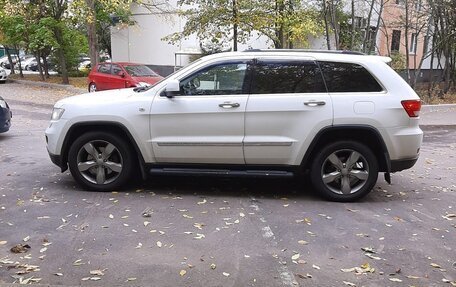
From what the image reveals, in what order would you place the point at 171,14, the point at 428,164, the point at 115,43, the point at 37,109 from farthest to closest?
the point at 115,43
the point at 171,14
the point at 37,109
the point at 428,164

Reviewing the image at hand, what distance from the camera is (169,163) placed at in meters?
5.86

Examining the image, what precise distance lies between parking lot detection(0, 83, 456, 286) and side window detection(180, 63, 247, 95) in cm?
132

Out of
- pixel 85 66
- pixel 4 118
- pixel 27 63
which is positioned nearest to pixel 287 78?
pixel 4 118

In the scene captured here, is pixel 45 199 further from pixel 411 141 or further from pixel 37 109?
pixel 37 109

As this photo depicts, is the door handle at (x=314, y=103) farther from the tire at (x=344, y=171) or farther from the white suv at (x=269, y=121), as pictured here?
the tire at (x=344, y=171)

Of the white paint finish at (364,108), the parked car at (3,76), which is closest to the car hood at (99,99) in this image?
the white paint finish at (364,108)

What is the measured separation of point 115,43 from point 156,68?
4199 mm

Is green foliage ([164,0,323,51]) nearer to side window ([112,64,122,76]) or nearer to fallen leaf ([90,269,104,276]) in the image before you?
side window ([112,64,122,76])

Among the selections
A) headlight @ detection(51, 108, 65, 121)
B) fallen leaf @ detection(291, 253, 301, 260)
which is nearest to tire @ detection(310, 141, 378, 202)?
fallen leaf @ detection(291, 253, 301, 260)

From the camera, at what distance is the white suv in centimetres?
557

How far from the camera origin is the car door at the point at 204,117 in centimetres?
565

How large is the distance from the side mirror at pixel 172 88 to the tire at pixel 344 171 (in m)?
1.88

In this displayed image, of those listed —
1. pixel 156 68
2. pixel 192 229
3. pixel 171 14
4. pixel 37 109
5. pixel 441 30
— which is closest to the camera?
pixel 192 229

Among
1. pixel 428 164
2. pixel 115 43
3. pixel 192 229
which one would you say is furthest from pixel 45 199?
pixel 115 43
